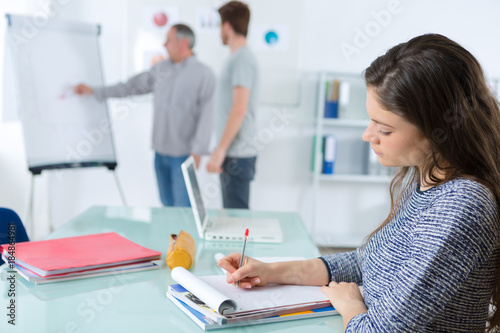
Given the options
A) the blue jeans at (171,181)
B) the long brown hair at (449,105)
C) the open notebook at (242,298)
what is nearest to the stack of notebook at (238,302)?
the open notebook at (242,298)

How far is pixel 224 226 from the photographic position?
1.61 meters

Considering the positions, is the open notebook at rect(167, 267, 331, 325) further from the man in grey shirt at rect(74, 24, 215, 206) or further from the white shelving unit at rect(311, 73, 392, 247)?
the white shelving unit at rect(311, 73, 392, 247)

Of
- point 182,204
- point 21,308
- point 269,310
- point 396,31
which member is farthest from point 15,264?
point 396,31

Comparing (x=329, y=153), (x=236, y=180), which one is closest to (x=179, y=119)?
(x=236, y=180)

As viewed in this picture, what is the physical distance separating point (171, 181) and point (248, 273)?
6.18ft

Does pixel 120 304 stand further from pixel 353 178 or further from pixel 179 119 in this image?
pixel 353 178

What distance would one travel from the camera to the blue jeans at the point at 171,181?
8.91ft

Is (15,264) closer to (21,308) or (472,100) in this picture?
(21,308)

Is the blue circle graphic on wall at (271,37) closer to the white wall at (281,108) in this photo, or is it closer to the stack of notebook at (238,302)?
the white wall at (281,108)

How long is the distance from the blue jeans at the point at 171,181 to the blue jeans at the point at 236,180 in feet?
1.00

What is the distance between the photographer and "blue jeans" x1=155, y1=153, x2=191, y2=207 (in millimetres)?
2717

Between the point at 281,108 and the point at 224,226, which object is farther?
the point at 281,108

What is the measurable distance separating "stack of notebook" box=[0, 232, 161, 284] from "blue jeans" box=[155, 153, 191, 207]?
4.61 feet

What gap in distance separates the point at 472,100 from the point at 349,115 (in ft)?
9.18
